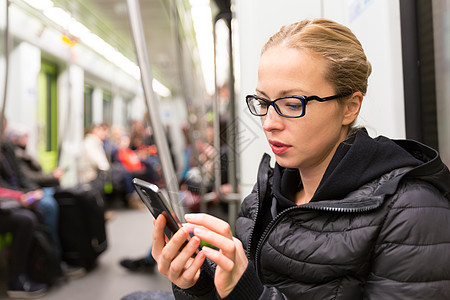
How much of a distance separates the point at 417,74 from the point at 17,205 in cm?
288

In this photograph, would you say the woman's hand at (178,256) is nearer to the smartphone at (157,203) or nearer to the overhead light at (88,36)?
the smartphone at (157,203)

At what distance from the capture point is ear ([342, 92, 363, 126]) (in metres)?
0.72

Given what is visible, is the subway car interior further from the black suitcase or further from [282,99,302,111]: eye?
[282,99,302,111]: eye

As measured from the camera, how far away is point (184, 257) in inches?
25.8

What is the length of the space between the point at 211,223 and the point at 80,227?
2942 millimetres

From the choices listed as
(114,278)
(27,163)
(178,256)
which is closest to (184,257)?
(178,256)

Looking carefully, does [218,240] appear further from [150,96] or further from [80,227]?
[80,227]

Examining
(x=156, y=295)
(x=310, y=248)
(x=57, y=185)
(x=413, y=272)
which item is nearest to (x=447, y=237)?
(x=413, y=272)

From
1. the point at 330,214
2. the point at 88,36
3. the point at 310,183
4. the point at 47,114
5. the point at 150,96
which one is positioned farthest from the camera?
the point at 47,114

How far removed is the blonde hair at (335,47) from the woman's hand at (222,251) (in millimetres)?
310

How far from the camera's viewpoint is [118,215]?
5445 millimetres

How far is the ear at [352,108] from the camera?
720 millimetres

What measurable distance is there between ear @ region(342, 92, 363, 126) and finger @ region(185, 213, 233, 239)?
11.4 inches

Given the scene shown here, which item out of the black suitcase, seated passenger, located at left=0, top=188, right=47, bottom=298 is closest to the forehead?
seated passenger, located at left=0, top=188, right=47, bottom=298
